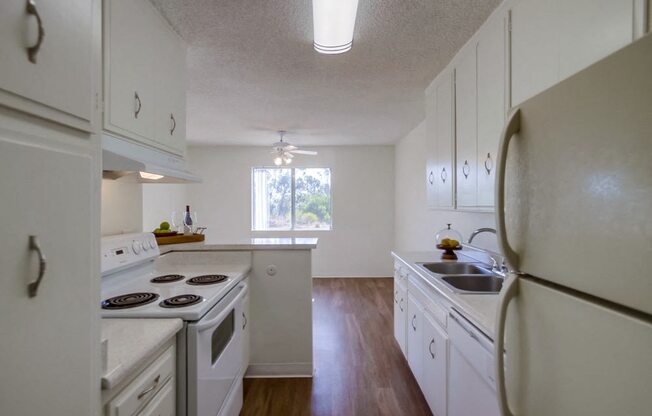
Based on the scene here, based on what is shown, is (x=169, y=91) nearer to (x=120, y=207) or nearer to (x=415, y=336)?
(x=120, y=207)

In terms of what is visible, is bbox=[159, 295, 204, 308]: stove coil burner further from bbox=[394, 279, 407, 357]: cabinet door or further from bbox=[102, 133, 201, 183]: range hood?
bbox=[394, 279, 407, 357]: cabinet door

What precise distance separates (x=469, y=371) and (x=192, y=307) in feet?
4.10

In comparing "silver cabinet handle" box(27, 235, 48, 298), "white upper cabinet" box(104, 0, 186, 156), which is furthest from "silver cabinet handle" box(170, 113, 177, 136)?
"silver cabinet handle" box(27, 235, 48, 298)

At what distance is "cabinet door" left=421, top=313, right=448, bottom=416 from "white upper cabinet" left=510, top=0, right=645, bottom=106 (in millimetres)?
1297

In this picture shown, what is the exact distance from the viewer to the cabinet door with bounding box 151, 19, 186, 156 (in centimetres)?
179

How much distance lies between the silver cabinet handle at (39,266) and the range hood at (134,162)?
773 millimetres

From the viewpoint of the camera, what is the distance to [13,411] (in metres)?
0.53

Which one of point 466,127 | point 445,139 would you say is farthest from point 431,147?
point 466,127

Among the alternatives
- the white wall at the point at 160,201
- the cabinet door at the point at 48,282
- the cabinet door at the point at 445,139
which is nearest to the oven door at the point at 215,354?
the cabinet door at the point at 48,282

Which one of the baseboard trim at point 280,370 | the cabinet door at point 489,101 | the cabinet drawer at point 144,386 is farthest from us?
the baseboard trim at point 280,370

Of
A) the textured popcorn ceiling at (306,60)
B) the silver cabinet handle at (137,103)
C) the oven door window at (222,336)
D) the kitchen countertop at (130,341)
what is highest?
the textured popcorn ceiling at (306,60)

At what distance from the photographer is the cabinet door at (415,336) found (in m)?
2.17

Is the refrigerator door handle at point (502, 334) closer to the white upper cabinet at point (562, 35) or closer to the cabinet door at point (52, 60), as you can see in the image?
the white upper cabinet at point (562, 35)

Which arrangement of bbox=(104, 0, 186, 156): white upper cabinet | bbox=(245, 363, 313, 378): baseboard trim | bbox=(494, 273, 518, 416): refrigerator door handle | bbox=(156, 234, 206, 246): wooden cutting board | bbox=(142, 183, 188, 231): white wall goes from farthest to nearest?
bbox=(142, 183, 188, 231): white wall
bbox=(245, 363, 313, 378): baseboard trim
bbox=(156, 234, 206, 246): wooden cutting board
bbox=(104, 0, 186, 156): white upper cabinet
bbox=(494, 273, 518, 416): refrigerator door handle
